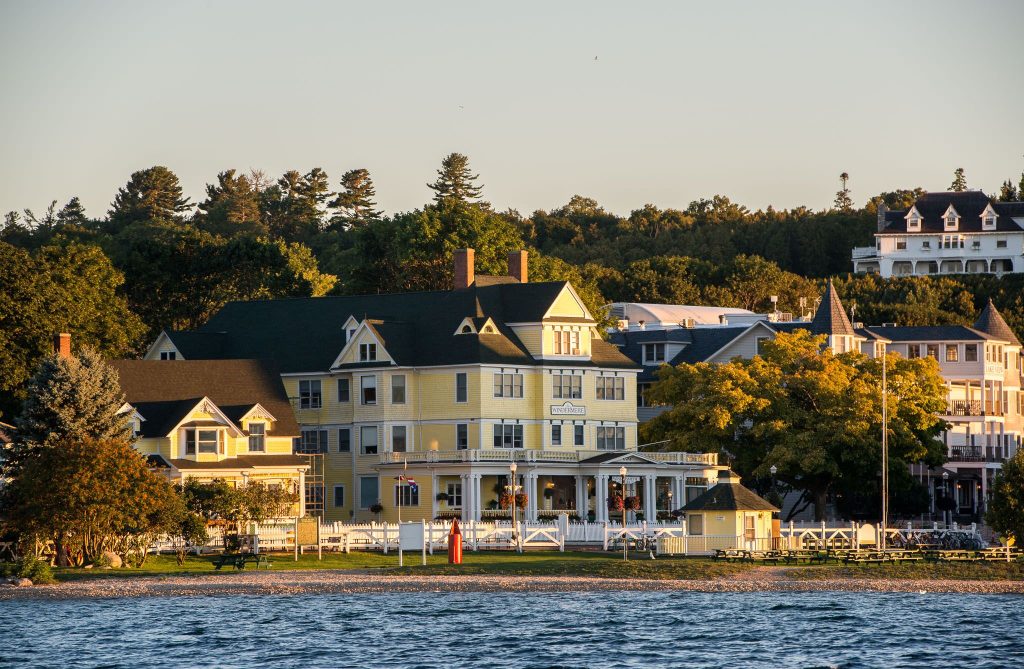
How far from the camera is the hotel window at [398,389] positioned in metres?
89.8

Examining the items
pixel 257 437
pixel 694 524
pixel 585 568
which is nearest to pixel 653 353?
pixel 257 437

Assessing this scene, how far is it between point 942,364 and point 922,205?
53247 millimetres

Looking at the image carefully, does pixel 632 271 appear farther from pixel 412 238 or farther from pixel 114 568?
pixel 114 568

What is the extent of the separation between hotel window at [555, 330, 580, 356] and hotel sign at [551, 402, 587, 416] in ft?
8.27

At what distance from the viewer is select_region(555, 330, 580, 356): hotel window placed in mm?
91250

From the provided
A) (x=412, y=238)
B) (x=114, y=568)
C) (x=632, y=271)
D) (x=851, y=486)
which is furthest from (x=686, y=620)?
(x=632, y=271)

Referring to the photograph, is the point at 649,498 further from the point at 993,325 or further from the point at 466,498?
the point at 993,325

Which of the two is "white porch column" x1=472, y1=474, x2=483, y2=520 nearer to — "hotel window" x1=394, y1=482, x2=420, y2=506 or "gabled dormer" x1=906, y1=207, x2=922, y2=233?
"hotel window" x1=394, y1=482, x2=420, y2=506

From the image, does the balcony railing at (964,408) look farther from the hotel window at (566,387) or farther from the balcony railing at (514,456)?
the hotel window at (566,387)

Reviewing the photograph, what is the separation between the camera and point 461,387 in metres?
88.8

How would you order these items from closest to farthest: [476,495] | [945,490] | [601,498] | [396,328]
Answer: [476,495], [601,498], [396,328], [945,490]

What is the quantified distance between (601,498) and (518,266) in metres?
17.2

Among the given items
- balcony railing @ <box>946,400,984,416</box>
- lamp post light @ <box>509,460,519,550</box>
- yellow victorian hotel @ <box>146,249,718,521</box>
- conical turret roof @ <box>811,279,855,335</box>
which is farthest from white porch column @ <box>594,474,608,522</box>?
balcony railing @ <box>946,400,984,416</box>

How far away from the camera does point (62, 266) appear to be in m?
96.3
